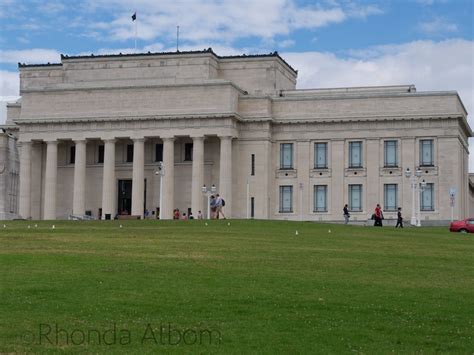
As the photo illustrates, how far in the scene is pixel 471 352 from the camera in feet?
68.9

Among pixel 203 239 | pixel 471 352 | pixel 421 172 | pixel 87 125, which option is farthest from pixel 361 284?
pixel 87 125

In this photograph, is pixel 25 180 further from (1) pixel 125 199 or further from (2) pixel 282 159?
(2) pixel 282 159

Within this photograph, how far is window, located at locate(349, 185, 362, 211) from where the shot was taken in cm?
9519

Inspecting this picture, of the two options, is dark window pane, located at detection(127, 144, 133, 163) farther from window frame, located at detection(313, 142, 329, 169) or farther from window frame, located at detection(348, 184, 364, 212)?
window frame, located at detection(348, 184, 364, 212)

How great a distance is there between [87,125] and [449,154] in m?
36.1

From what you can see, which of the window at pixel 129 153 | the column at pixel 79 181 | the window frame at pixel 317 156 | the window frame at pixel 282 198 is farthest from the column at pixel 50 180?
the window frame at pixel 317 156

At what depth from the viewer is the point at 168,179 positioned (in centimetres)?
9581

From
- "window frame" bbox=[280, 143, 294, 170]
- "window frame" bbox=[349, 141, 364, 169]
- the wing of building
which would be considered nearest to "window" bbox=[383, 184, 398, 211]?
the wing of building

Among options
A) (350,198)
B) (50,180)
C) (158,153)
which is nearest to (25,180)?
(50,180)

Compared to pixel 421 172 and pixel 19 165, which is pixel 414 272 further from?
pixel 19 165

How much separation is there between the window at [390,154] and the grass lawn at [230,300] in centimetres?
5501

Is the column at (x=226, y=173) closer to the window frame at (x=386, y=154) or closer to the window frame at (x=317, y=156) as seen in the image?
the window frame at (x=317, y=156)

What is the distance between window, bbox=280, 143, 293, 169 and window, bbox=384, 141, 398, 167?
948 centimetres

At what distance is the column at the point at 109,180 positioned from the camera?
97188 millimetres
